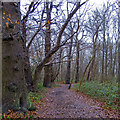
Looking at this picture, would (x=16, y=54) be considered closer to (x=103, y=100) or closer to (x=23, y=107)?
(x=23, y=107)

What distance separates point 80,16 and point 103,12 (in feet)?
21.4

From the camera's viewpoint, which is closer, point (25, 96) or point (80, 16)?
point (25, 96)

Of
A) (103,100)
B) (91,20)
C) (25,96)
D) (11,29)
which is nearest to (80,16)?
(91,20)

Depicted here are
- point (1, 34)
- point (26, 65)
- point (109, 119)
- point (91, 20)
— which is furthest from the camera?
point (91, 20)

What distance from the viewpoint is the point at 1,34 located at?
140 inches

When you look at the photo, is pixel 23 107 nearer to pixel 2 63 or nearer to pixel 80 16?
pixel 2 63

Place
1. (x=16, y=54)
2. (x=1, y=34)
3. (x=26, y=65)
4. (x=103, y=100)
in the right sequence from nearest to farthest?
(x=1, y=34) → (x=16, y=54) → (x=103, y=100) → (x=26, y=65)

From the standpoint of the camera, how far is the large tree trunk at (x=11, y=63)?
360 centimetres

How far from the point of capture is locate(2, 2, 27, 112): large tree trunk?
360 cm

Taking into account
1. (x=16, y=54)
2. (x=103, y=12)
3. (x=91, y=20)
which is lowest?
(x=16, y=54)

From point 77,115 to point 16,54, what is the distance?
10.9 feet

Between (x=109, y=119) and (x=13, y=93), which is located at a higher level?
(x=13, y=93)

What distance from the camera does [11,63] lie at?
3670 millimetres

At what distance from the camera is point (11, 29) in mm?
3816
